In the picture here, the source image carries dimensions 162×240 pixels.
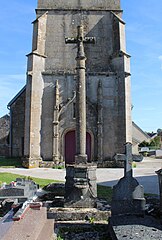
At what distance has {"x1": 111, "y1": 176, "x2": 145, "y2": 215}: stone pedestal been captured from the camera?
6.07 m

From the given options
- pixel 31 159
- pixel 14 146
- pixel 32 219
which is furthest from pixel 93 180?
pixel 14 146

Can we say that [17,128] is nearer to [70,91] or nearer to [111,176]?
[70,91]

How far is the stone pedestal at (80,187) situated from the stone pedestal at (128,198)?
1063 millimetres

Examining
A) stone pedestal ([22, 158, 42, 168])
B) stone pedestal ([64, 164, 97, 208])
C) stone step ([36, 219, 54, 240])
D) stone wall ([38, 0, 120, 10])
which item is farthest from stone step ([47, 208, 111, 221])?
stone wall ([38, 0, 120, 10])

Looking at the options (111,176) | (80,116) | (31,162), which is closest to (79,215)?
(80,116)

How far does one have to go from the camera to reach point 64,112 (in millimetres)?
20172

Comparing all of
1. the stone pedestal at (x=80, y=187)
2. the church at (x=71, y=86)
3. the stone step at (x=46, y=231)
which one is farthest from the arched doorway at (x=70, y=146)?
the stone step at (x=46, y=231)

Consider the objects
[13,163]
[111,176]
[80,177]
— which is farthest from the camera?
[13,163]

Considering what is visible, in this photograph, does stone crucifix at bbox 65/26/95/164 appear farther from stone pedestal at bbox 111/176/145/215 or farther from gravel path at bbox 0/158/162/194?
gravel path at bbox 0/158/162/194

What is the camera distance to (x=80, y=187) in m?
7.08

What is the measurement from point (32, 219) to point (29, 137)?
1515cm

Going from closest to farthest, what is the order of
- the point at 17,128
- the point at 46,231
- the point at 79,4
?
the point at 46,231 → the point at 79,4 → the point at 17,128

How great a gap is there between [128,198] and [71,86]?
15.2m

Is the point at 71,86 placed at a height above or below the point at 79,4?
below
